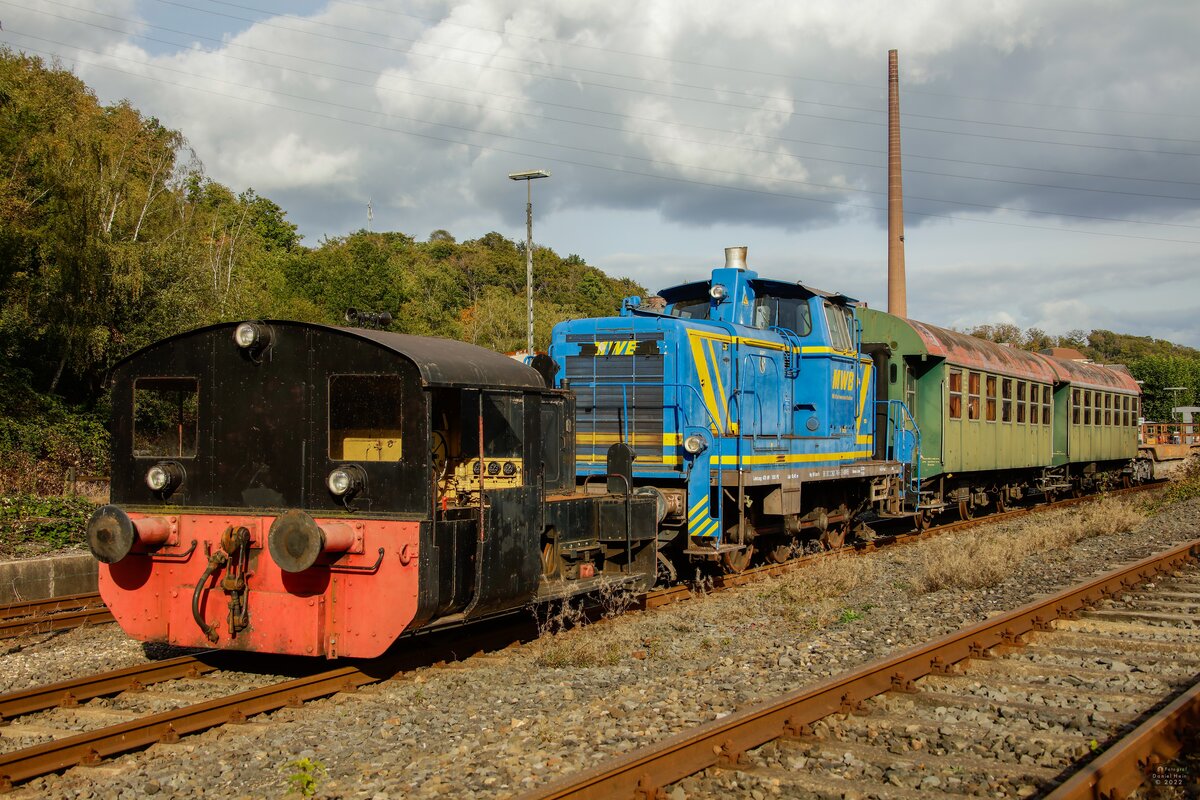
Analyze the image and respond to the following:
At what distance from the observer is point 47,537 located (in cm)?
1266

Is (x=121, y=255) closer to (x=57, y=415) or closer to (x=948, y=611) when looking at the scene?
(x=57, y=415)

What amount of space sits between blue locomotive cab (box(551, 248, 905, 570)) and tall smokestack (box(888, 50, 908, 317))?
86.9 feet

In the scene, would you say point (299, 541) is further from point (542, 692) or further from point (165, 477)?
point (542, 692)

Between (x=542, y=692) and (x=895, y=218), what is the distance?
35983mm

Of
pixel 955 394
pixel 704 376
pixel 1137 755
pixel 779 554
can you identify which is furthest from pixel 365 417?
pixel 955 394

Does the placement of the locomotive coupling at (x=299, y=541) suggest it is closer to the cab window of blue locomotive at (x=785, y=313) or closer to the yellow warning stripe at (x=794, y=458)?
the yellow warning stripe at (x=794, y=458)

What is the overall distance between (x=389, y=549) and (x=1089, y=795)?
4.30 m

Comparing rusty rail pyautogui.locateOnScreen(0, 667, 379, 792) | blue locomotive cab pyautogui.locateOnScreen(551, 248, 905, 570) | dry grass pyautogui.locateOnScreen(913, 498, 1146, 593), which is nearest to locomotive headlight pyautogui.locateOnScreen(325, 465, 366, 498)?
rusty rail pyautogui.locateOnScreen(0, 667, 379, 792)

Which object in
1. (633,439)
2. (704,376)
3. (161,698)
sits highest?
(704,376)

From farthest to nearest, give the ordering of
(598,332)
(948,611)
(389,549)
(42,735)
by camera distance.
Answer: (598,332), (948,611), (389,549), (42,735)

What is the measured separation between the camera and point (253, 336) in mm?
7039

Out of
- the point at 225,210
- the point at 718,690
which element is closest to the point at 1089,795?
the point at 718,690

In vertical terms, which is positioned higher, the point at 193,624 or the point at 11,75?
the point at 11,75

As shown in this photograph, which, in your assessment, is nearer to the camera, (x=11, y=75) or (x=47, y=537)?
(x=47, y=537)
